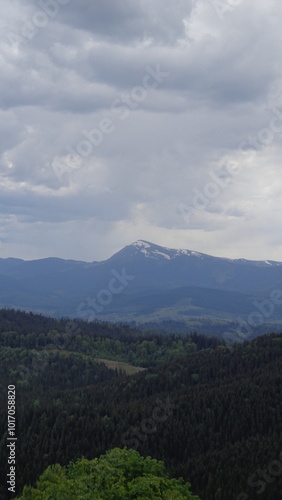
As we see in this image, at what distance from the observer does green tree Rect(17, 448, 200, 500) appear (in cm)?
4494

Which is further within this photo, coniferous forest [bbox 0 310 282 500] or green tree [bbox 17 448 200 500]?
coniferous forest [bbox 0 310 282 500]

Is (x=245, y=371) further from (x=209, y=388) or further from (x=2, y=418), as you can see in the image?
(x=2, y=418)

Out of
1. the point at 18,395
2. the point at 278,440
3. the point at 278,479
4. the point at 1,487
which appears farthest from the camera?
the point at 18,395

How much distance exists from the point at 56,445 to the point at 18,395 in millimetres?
88905

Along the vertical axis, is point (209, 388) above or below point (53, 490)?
below

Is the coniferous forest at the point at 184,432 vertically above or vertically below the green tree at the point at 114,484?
below

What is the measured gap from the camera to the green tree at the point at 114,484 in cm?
4494

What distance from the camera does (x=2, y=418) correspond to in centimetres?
12731

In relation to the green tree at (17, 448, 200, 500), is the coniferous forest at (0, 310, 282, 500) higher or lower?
lower

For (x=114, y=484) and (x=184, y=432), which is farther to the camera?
(x=184, y=432)

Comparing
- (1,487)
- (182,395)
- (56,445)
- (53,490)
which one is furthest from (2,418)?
(53,490)

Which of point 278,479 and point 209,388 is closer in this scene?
point 278,479

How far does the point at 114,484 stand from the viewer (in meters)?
46.8

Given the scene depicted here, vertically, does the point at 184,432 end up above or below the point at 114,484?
below
